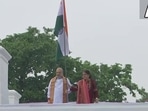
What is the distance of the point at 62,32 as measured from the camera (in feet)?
43.6

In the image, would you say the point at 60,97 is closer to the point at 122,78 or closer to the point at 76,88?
the point at 76,88

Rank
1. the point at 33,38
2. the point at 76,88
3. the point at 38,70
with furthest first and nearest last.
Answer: the point at 33,38, the point at 38,70, the point at 76,88

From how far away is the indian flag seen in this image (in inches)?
520

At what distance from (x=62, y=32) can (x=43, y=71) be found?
17.5m

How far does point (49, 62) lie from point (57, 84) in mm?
19118

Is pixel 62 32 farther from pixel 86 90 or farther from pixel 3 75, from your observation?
pixel 86 90

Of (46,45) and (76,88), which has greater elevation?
(46,45)

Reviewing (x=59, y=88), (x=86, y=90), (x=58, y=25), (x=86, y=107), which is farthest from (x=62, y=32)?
(x=86, y=107)

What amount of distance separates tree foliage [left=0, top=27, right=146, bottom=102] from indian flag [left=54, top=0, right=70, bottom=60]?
52.4 ft

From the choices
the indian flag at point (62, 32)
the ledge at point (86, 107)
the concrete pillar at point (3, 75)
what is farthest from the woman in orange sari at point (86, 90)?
the concrete pillar at point (3, 75)

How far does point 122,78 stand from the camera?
3259cm

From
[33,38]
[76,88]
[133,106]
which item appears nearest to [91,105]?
[133,106]

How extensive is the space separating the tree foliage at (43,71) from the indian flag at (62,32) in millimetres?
15979

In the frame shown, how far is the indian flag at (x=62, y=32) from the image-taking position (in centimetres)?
1320
